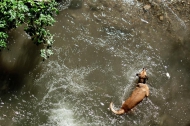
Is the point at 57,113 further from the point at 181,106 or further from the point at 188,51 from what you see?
the point at 188,51

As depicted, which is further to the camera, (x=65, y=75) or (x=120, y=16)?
(x=120, y=16)

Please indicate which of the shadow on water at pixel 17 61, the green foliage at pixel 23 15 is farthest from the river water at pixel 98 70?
the green foliage at pixel 23 15

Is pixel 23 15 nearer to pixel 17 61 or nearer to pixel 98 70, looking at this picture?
pixel 17 61

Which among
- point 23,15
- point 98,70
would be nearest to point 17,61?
point 23,15

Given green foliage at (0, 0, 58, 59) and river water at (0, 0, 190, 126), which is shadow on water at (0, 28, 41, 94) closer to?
river water at (0, 0, 190, 126)

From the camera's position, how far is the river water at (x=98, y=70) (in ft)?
17.7

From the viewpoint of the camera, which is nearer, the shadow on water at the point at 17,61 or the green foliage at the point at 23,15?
the green foliage at the point at 23,15

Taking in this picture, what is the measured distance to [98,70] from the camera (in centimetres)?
592

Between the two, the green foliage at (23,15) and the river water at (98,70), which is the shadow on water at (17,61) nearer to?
the river water at (98,70)

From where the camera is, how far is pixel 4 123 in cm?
510

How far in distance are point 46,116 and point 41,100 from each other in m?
0.39

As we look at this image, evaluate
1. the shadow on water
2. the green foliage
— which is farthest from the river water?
the green foliage

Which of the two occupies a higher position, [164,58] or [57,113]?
[164,58]

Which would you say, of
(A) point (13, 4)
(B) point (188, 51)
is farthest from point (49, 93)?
(B) point (188, 51)
